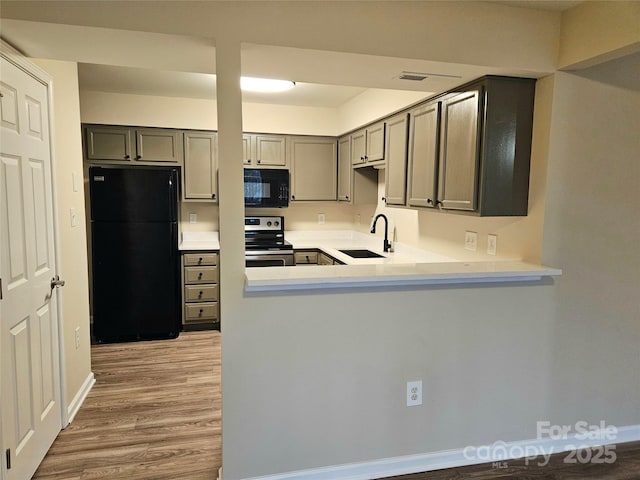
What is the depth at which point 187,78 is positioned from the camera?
3.49m

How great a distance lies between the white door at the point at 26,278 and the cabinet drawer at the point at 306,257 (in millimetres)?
2400

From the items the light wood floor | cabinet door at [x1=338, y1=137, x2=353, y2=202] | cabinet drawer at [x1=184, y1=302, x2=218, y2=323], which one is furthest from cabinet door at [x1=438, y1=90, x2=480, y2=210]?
cabinet drawer at [x1=184, y1=302, x2=218, y2=323]

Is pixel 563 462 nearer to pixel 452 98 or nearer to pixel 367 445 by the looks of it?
pixel 367 445

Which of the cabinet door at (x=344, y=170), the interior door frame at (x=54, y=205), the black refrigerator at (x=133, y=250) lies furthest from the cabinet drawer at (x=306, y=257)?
the interior door frame at (x=54, y=205)

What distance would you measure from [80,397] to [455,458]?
8.02ft

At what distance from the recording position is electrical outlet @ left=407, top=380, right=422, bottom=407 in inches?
82.4

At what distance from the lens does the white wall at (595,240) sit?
7.10ft

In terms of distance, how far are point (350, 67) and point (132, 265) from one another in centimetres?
290

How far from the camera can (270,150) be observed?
14.8 feet

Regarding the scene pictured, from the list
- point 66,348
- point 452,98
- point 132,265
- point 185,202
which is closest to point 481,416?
point 452,98

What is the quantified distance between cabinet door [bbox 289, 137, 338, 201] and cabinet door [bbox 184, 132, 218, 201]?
2.83 ft

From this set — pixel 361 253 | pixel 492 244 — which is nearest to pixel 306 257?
pixel 361 253

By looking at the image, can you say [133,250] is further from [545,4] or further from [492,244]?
[545,4]

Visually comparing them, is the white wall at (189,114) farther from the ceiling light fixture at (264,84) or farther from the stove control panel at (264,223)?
the stove control panel at (264,223)
